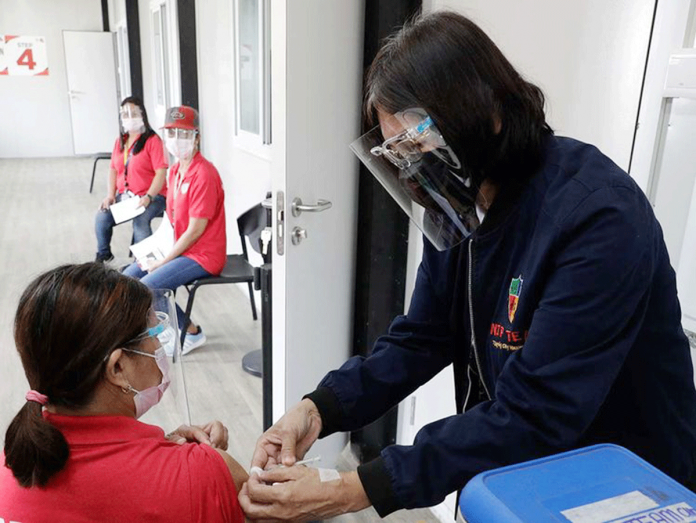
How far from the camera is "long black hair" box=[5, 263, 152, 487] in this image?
0.86 metres

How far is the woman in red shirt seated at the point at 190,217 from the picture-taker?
3.00m

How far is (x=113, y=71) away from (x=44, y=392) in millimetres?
9769

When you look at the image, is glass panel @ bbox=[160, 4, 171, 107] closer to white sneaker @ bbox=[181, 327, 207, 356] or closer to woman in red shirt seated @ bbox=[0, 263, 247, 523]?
white sneaker @ bbox=[181, 327, 207, 356]

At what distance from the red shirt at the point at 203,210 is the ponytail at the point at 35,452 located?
7.12 ft

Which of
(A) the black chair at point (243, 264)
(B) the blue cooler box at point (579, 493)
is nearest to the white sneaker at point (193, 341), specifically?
(A) the black chair at point (243, 264)

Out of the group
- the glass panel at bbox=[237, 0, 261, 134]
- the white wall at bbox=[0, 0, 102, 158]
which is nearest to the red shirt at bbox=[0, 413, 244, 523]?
the glass panel at bbox=[237, 0, 261, 134]

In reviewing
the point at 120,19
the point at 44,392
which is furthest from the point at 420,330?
the point at 120,19

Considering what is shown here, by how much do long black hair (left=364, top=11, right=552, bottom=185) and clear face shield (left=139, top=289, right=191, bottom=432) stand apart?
0.51 meters

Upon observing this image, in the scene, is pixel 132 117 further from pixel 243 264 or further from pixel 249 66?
pixel 243 264

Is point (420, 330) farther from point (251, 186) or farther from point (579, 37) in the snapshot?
point (251, 186)

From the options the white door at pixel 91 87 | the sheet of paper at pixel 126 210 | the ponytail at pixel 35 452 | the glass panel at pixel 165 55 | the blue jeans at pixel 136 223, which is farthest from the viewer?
the white door at pixel 91 87

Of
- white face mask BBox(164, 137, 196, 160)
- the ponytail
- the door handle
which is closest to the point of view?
the ponytail

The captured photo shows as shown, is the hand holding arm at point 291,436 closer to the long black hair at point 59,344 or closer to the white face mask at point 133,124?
the long black hair at point 59,344

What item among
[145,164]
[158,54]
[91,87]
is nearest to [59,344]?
[145,164]
